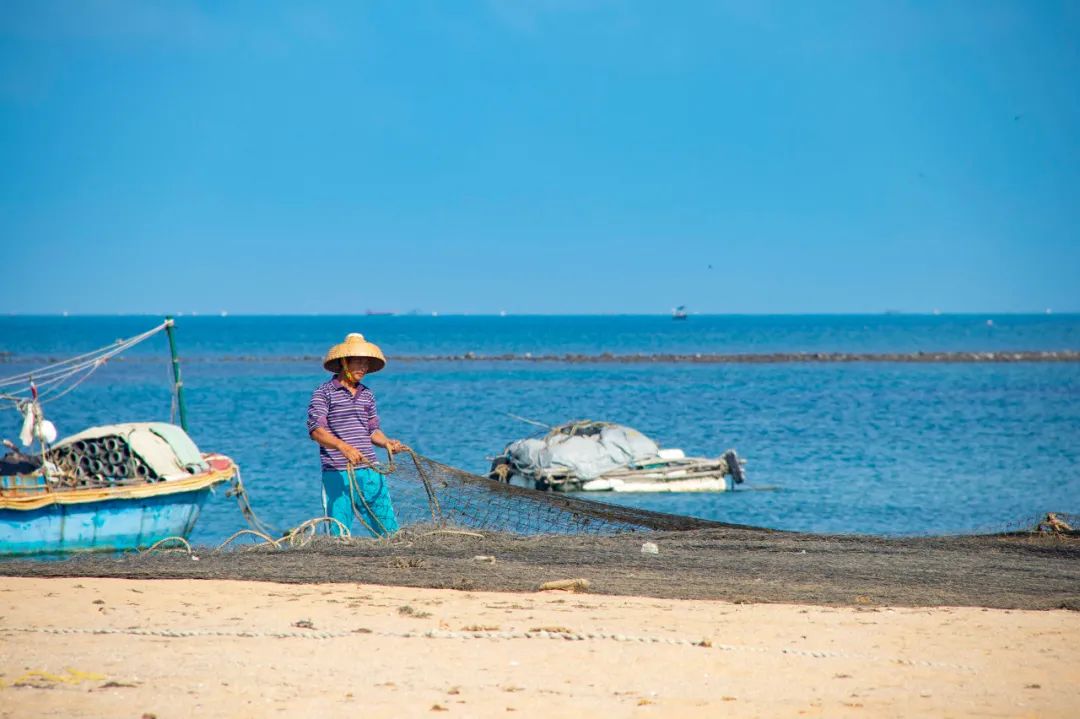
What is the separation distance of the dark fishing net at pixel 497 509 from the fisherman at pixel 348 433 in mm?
925

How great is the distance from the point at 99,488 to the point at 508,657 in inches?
301

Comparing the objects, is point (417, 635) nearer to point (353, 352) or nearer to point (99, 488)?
point (353, 352)

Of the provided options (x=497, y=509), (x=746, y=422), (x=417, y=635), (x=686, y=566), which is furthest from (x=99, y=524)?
(x=746, y=422)

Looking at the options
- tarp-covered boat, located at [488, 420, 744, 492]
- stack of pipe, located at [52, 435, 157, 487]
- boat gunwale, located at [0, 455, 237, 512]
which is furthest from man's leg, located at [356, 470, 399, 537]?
Answer: tarp-covered boat, located at [488, 420, 744, 492]

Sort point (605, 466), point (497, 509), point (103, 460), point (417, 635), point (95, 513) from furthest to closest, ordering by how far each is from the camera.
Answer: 1. point (605, 466)
2. point (103, 460)
3. point (95, 513)
4. point (497, 509)
5. point (417, 635)

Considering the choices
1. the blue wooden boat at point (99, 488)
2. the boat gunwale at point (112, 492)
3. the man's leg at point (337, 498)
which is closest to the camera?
the man's leg at point (337, 498)

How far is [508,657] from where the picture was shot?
5484 mm

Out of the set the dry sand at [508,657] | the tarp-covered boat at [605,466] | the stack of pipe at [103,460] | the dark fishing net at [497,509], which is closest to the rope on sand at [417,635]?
the dry sand at [508,657]

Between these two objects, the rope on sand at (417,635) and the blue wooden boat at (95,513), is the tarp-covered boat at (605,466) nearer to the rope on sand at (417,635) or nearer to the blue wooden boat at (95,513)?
the blue wooden boat at (95,513)

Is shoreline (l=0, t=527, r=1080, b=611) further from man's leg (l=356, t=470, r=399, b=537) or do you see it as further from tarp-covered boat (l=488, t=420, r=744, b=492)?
tarp-covered boat (l=488, t=420, r=744, b=492)

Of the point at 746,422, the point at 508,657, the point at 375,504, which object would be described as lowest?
the point at 746,422

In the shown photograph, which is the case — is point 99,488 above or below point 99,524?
above

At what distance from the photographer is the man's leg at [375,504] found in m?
8.48

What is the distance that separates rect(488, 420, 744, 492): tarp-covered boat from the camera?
1742 cm
